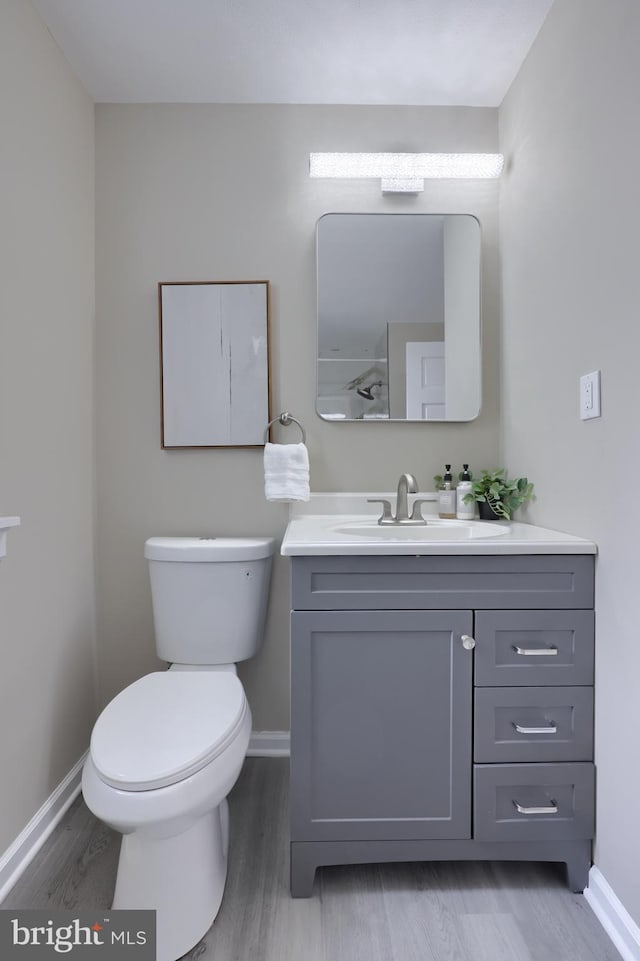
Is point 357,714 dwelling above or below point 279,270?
below

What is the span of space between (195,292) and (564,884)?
1950 millimetres

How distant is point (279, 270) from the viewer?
1.88 meters

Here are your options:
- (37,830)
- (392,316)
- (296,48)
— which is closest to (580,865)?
(37,830)

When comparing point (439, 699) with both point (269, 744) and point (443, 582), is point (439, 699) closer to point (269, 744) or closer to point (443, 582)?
point (443, 582)

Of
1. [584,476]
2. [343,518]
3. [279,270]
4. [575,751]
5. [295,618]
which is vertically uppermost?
[279,270]

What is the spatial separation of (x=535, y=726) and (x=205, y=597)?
37.6 inches

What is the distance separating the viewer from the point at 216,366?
73.8 inches

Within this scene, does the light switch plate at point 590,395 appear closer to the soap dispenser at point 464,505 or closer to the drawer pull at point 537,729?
the soap dispenser at point 464,505

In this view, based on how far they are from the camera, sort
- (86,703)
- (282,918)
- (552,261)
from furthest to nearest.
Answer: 1. (86,703)
2. (552,261)
3. (282,918)

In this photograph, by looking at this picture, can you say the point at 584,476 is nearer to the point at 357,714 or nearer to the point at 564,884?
the point at 357,714

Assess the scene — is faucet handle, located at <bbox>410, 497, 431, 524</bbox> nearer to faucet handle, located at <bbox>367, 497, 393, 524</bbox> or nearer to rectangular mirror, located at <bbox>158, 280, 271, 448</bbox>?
faucet handle, located at <bbox>367, 497, 393, 524</bbox>

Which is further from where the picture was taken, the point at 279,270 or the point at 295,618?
the point at 279,270

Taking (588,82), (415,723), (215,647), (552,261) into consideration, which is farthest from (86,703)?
(588,82)

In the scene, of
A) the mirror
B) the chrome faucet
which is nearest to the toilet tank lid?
the chrome faucet
